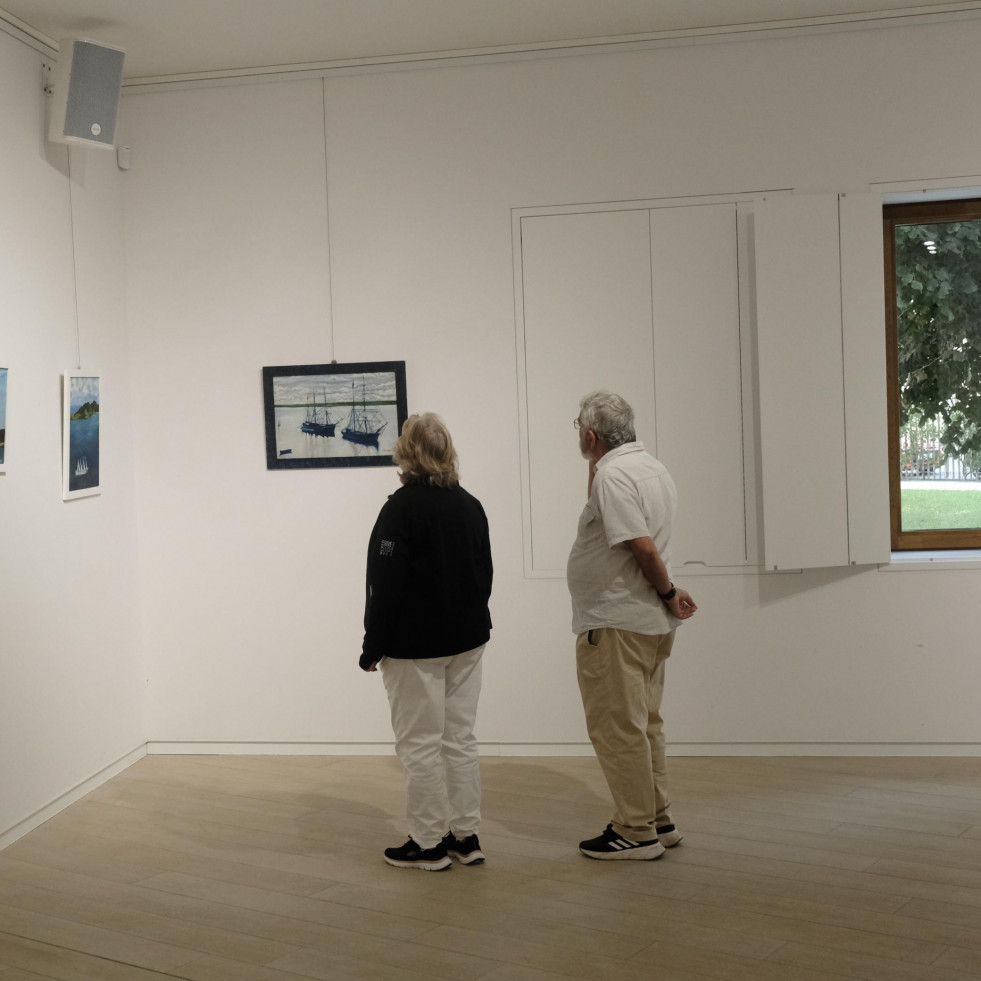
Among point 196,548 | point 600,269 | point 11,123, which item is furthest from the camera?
point 196,548

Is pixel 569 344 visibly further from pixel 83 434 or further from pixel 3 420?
pixel 3 420

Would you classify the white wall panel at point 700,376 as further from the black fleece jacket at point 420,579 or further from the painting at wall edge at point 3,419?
the painting at wall edge at point 3,419

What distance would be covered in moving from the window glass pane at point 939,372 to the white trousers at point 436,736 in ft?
8.60

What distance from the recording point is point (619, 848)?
3.92 metres

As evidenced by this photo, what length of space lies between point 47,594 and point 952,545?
4.17m

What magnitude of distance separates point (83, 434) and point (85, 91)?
1.50 metres

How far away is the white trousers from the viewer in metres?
3.78

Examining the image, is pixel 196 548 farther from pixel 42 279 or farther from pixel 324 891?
pixel 324 891

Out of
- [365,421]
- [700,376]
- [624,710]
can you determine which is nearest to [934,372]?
[700,376]

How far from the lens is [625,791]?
12.7 feet

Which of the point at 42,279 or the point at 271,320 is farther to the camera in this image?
the point at 271,320

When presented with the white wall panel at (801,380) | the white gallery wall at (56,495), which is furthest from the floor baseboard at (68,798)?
the white wall panel at (801,380)

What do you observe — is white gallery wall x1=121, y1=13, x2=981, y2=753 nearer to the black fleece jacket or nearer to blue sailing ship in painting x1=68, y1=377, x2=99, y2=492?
blue sailing ship in painting x1=68, y1=377, x2=99, y2=492

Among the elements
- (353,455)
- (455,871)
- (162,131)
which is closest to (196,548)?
(353,455)
